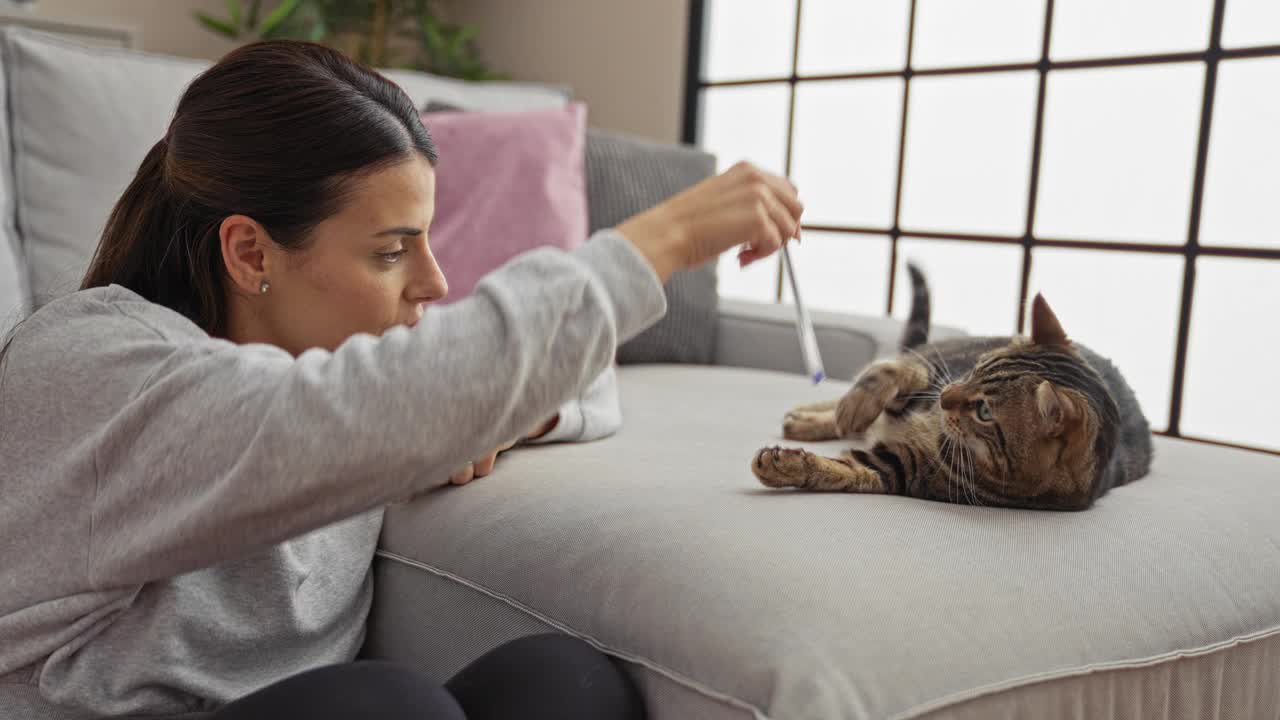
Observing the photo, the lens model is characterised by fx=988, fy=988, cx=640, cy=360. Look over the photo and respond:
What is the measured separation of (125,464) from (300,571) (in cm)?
29

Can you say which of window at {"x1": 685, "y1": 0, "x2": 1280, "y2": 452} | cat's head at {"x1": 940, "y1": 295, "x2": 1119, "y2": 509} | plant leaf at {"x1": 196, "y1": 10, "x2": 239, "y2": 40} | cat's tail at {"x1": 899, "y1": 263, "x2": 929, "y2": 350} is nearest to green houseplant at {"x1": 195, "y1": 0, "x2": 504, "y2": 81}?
plant leaf at {"x1": 196, "y1": 10, "x2": 239, "y2": 40}

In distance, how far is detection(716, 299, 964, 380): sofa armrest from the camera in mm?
1836

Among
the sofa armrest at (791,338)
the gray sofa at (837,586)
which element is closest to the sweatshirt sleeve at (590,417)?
the gray sofa at (837,586)

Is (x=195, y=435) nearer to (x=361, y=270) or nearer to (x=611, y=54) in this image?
(x=361, y=270)

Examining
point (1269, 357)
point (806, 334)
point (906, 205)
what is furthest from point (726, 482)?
point (906, 205)

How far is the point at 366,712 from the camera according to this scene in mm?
660

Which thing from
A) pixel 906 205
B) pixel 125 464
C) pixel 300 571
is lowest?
pixel 300 571

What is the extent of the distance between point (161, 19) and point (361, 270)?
3.64 m

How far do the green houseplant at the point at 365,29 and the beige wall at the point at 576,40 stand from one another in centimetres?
21

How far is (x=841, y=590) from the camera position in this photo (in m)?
0.73

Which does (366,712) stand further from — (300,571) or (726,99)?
(726,99)

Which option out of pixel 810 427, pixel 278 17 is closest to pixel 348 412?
pixel 810 427

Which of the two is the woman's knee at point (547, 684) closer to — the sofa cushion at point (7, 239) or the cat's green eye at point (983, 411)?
the cat's green eye at point (983, 411)

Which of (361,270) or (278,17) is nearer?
(361,270)
